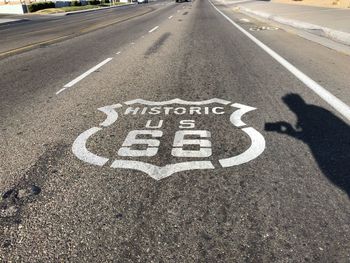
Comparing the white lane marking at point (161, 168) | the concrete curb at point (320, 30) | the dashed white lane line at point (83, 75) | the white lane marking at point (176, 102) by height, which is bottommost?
the concrete curb at point (320, 30)

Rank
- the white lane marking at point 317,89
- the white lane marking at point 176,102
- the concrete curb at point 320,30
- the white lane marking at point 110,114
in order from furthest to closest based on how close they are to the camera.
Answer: the concrete curb at point 320,30 < the white lane marking at point 176,102 < the white lane marking at point 317,89 < the white lane marking at point 110,114

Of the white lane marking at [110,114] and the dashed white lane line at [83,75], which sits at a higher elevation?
the white lane marking at [110,114]

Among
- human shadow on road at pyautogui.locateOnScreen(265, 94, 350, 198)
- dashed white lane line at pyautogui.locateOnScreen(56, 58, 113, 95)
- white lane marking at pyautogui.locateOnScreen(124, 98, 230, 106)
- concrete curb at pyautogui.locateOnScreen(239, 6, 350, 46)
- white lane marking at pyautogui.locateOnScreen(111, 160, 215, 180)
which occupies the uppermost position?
white lane marking at pyautogui.locateOnScreen(111, 160, 215, 180)

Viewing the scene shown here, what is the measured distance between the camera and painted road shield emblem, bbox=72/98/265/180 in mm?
3561

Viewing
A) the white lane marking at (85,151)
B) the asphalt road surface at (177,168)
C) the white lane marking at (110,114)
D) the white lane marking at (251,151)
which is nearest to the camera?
the asphalt road surface at (177,168)

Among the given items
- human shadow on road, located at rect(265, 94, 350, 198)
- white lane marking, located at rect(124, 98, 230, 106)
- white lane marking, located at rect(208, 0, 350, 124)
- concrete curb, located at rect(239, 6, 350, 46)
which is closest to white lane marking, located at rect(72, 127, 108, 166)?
white lane marking, located at rect(124, 98, 230, 106)

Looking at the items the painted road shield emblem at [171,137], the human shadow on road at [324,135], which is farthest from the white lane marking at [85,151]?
the human shadow on road at [324,135]

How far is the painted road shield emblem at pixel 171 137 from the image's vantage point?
3561 mm

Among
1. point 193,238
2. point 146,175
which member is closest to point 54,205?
point 146,175

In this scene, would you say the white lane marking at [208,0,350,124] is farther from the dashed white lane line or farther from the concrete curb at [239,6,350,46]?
the dashed white lane line

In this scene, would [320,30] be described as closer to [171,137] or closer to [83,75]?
[83,75]

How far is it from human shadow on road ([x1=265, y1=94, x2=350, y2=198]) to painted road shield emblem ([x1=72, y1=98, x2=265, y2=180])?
489mm

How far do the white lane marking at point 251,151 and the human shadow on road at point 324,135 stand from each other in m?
0.26

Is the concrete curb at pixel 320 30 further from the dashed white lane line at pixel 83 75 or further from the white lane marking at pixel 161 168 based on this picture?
the white lane marking at pixel 161 168
